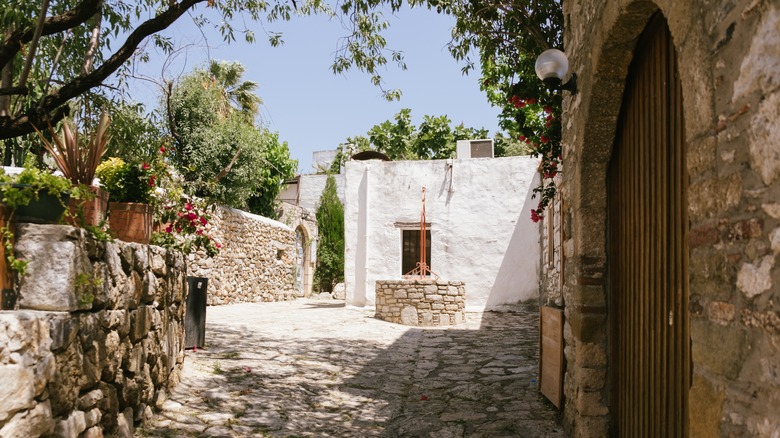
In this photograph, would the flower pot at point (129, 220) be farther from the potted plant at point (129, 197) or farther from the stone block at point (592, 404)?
the stone block at point (592, 404)

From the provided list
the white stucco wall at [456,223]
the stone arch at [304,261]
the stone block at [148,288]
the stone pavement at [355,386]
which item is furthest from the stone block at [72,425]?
the stone arch at [304,261]

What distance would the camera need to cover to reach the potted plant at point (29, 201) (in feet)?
8.68

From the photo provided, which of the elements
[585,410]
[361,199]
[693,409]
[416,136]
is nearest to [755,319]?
[693,409]

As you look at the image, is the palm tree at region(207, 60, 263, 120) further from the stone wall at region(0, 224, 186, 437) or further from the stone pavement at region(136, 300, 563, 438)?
the stone wall at region(0, 224, 186, 437)

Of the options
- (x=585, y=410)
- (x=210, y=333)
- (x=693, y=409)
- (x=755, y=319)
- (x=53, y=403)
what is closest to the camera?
(x=755, y=319)

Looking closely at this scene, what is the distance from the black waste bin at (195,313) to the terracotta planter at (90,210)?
2889 mm

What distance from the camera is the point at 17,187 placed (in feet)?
8.92

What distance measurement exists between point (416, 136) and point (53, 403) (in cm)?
2192

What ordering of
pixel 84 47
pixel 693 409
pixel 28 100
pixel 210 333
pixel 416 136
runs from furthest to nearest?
pixel 416 136 < pixel 210 333 < pixel 28 100 < pixel 84 47 < pixel 693 409

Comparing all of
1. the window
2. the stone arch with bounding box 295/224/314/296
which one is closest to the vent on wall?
the window

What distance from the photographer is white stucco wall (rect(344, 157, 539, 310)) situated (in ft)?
42.6

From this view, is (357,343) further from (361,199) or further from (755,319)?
(755,319)

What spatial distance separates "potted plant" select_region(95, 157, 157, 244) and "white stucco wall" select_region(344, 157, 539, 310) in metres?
9.17

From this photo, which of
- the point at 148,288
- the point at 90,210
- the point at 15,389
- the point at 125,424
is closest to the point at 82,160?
the point at 90,210
